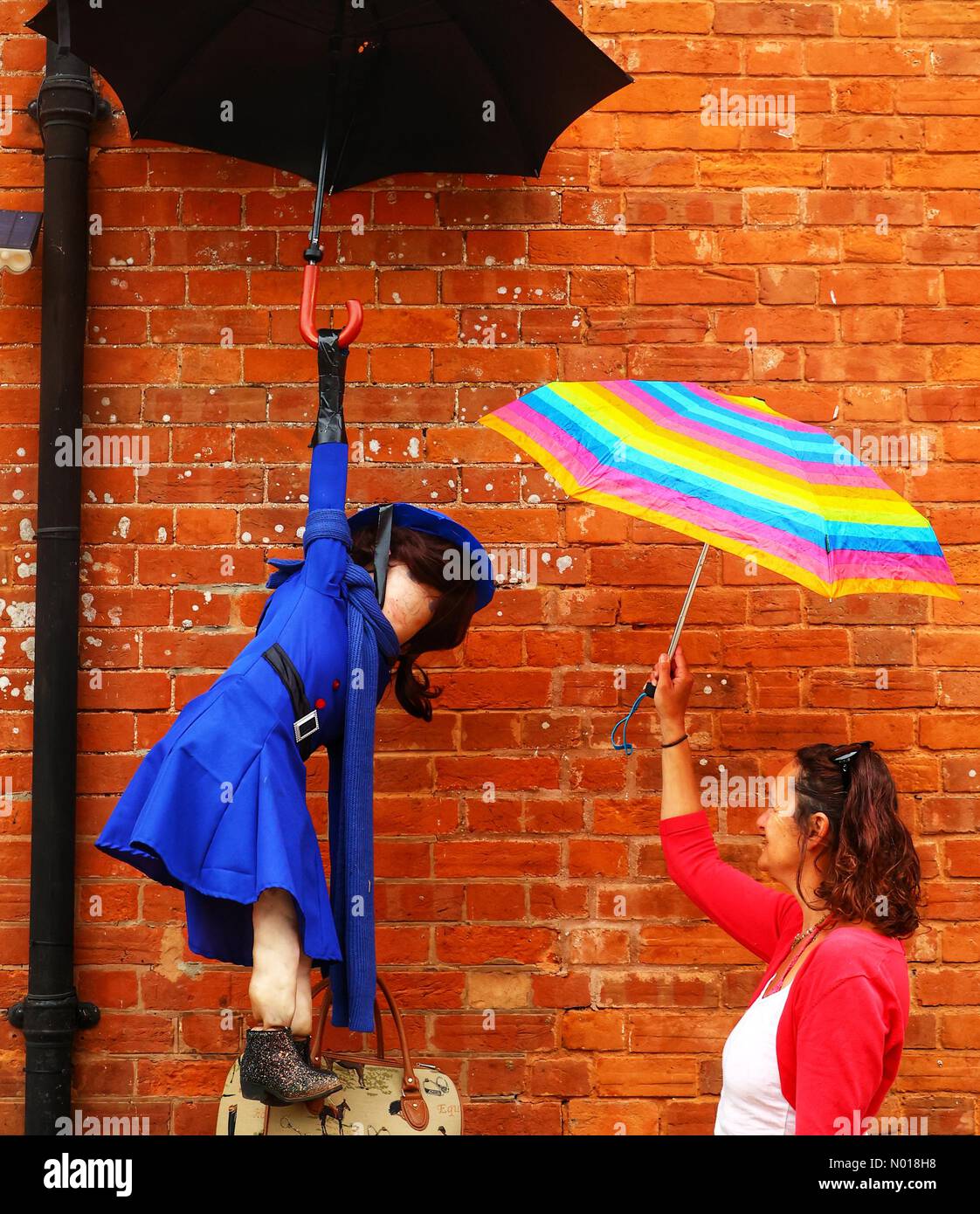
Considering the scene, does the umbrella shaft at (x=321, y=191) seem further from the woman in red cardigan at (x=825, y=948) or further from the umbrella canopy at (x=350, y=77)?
the woman in red cardigan at (x=825, y=948)

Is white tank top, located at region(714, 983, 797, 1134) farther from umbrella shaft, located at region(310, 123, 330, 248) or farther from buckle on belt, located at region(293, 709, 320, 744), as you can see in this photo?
umbrella shaft, located at region(310, 123, 330, 248)

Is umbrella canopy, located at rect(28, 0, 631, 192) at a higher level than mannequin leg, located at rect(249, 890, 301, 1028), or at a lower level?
higher

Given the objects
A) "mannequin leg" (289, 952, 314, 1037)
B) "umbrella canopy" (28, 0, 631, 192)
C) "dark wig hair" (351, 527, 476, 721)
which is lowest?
"mannequin leg" (289, 952, 314, 1037)

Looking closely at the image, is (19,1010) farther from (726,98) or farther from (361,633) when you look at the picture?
(726,98)

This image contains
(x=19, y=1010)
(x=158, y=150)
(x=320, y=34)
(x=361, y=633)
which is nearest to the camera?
(x=361, y=633)

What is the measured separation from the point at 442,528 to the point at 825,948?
3.49ft

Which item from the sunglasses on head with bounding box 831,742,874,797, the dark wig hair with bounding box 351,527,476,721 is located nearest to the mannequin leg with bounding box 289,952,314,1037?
the dark wig hair with bounding box 351,527,476,721

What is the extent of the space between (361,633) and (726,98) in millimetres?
1747

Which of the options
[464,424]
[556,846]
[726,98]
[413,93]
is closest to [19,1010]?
[556,846]

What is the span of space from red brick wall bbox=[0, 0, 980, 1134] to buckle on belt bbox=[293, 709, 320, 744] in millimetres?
766

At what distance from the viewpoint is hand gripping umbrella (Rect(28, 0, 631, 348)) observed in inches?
105

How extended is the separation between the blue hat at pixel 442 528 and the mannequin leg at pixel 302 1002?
32.1 inches

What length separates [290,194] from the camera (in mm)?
3219

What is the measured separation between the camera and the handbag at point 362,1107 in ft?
7.92
